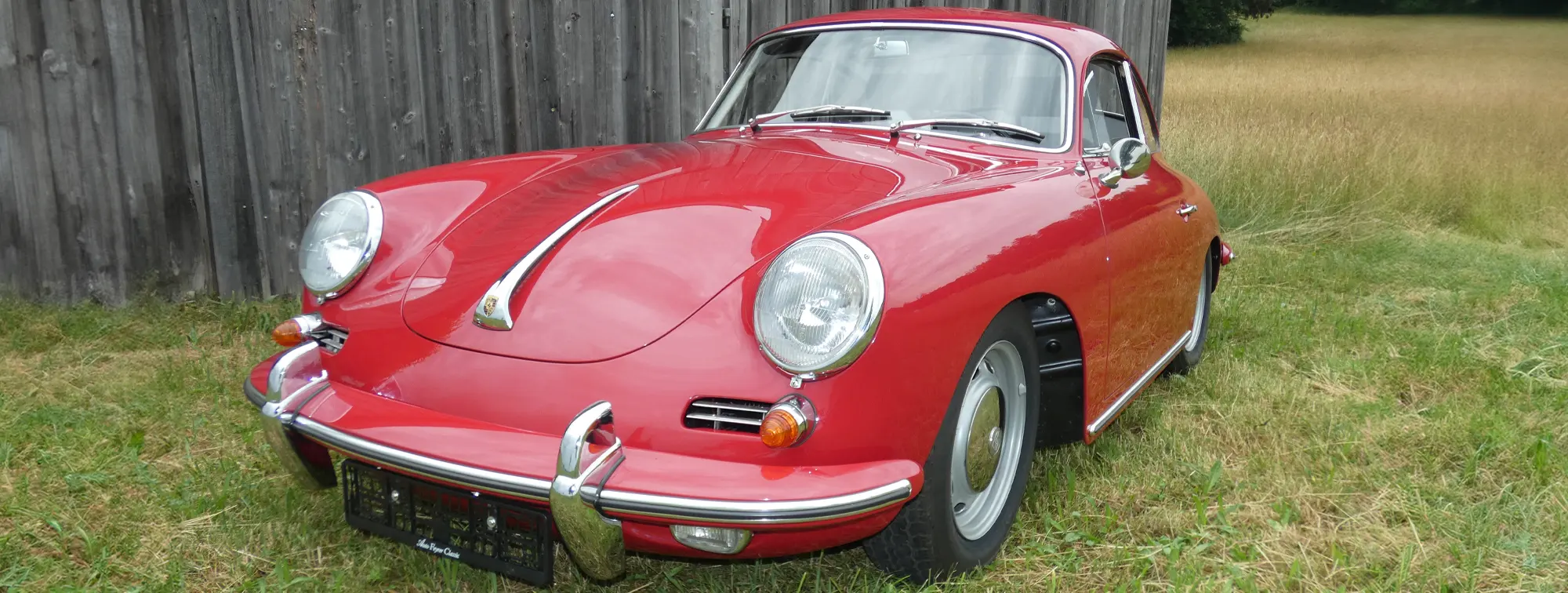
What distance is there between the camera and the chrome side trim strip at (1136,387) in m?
2.85

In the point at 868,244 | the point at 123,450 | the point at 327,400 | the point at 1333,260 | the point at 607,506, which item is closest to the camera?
the point at 607,506

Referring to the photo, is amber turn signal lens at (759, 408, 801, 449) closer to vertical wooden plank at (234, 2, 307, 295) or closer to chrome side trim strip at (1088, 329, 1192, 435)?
chrome side trim strip at (1088, 329, 1192, 435)

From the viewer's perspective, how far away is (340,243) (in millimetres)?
2512

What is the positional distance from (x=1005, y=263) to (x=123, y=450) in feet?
8.17

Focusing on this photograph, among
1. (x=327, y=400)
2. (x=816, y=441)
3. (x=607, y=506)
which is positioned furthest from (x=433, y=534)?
(x=816, y=441)

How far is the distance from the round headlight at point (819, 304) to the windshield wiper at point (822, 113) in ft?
4.06

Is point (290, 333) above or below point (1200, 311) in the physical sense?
above

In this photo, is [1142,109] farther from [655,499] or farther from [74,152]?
[74,152]

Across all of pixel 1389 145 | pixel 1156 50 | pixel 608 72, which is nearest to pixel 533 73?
pixel 608 72

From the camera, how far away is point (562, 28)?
5098 mm

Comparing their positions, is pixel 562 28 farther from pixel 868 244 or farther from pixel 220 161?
pixel 868 244

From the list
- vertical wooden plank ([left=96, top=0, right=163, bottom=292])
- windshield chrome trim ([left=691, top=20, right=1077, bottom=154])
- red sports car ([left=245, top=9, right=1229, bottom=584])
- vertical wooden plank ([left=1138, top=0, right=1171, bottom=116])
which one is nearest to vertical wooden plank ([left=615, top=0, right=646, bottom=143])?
windshield chrome trim ([left=691, top=20, right=1077, bottom=154])

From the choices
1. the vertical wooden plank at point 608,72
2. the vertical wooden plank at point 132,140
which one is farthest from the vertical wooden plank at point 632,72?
the vertical wooden plank at point 132,140

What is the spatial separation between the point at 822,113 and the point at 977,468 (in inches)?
51.8
